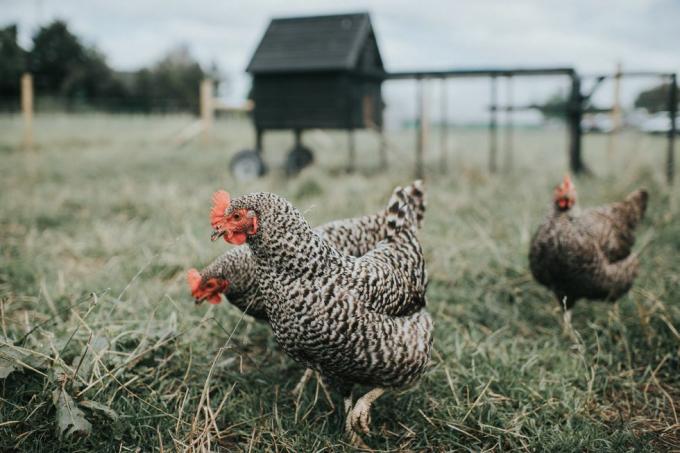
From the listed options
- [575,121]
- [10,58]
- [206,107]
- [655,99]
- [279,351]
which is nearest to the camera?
[279,351]

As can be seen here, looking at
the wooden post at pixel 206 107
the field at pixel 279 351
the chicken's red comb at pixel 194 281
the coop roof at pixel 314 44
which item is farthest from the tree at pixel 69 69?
the chicken's red comb at pixel 194 281

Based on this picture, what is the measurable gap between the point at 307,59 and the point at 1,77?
476 inches

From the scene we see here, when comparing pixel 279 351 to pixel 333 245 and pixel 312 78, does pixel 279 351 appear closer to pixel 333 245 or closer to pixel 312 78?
pixel 333 245

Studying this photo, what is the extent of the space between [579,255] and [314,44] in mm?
6789

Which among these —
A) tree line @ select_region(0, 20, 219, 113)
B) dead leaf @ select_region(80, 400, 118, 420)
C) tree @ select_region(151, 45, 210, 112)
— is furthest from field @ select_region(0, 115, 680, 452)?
tree @ select_region(151, 45, 210, 112)

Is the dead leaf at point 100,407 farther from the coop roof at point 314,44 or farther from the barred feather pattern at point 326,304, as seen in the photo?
the coop roof at point 314,44

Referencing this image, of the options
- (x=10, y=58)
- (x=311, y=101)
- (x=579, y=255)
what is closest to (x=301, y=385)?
(x=579, y=255)

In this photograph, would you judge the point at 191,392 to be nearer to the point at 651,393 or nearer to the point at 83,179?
the point at 651,393

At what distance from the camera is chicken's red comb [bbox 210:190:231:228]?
2033 millimetres

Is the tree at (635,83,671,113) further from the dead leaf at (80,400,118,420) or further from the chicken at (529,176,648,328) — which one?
the dead leaf at (80,400,118,420)

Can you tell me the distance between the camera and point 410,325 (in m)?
2.32

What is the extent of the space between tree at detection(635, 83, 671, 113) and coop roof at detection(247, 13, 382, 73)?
4559 mm

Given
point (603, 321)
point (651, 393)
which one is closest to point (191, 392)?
point (651, 393)

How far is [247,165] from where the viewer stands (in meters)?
8.77
